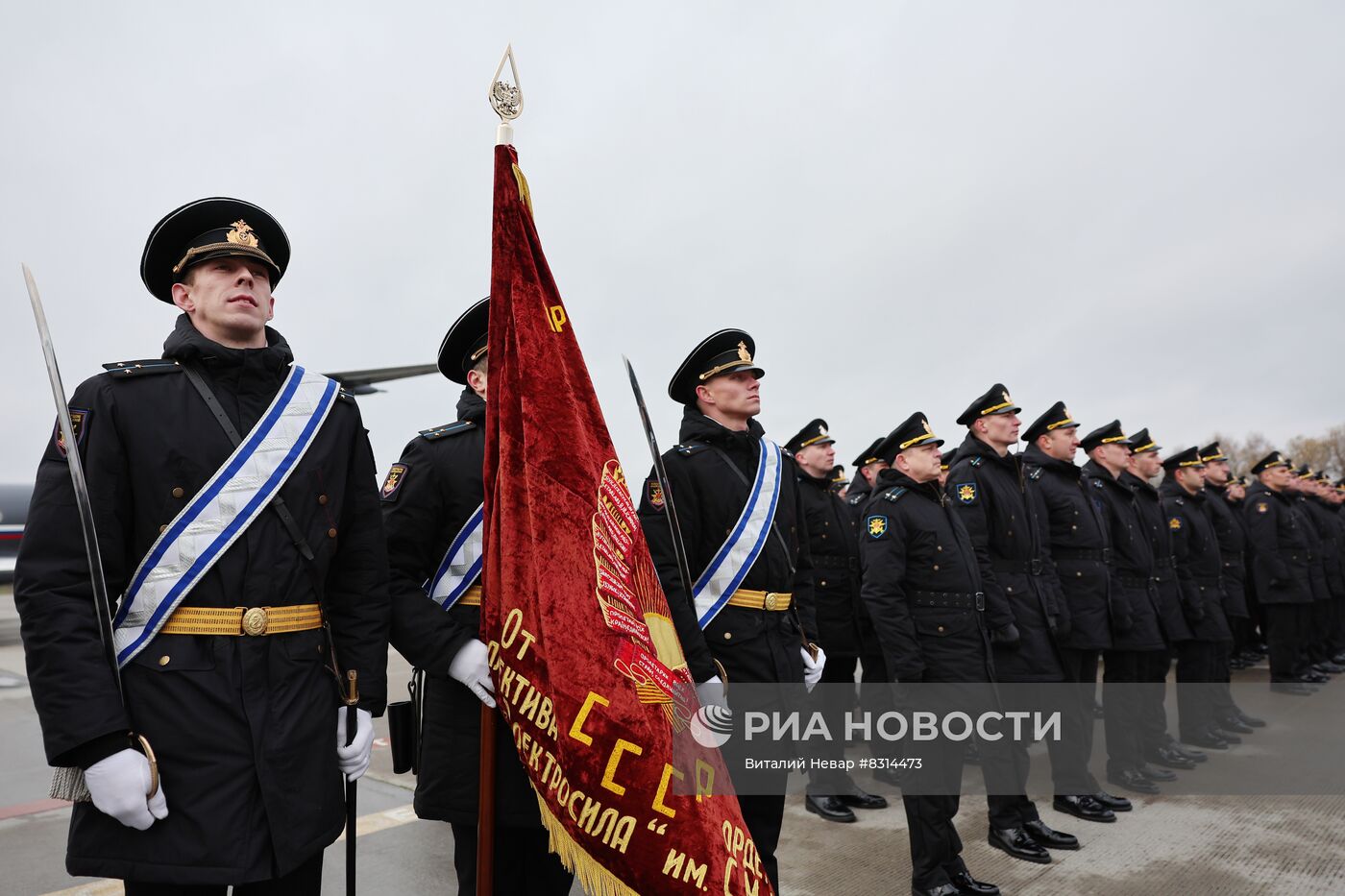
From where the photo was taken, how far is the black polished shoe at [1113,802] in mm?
4973

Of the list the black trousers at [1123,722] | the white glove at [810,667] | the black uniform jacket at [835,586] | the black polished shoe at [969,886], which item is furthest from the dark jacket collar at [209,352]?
the black trousers at [1123,722]

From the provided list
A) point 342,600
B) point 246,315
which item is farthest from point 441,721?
point 246,315

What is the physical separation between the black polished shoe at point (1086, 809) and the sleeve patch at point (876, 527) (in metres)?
2.09

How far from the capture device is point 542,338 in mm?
2533

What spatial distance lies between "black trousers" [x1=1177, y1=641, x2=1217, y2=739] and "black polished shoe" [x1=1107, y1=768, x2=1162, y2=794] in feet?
5.08

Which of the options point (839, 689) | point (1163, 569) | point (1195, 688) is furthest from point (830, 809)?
point (1195, 688)

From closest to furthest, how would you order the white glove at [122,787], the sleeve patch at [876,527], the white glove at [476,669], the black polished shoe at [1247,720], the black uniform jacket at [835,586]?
the white glove at [122,787]
the white glove at [476,669]
the sleeve patch at [876,527]
the black uniform jacket at [835,586]
the black polished shoe at [1247,720]

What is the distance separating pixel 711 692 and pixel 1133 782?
4061 millimetres

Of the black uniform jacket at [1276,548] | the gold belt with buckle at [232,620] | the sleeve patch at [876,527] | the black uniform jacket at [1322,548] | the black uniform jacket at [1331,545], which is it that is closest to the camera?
the gold belt with buckle at [232,620]

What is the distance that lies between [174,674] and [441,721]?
89 centimetres

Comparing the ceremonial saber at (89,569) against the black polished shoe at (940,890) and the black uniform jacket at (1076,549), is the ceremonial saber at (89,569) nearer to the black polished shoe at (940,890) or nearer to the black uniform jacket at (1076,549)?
the black polished shoe at (940,890)

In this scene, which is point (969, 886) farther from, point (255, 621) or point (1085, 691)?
point (255, 621)

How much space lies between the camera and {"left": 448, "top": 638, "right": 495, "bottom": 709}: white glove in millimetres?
2451

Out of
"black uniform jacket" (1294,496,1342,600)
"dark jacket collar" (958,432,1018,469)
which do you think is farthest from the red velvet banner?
"black uniform jacket" (1294,496,1342,600)
